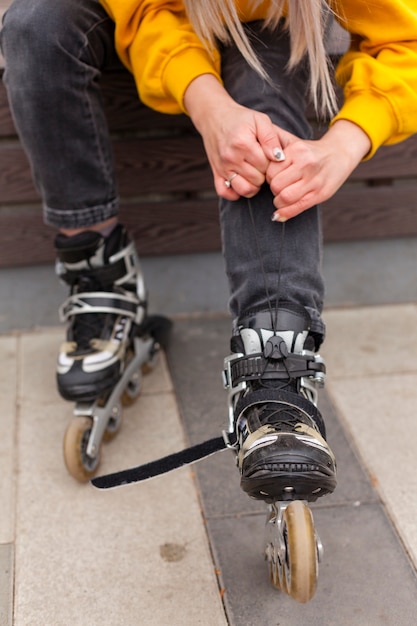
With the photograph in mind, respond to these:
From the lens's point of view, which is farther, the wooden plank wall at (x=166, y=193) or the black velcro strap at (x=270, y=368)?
the wooden plank wall at (x=166, y=193)

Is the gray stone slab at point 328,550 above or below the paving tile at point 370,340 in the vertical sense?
above

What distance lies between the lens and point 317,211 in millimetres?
1320

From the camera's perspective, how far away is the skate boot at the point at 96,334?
1.57 meters

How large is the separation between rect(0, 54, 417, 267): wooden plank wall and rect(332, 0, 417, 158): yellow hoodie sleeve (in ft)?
2.10

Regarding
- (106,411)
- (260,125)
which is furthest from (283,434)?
(106,411)

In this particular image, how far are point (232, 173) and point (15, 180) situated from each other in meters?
0.97

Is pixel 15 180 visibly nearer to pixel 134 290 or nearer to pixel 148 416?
pixel 134 290

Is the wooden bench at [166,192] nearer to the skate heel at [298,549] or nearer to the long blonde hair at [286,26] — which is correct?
the long blonde hair at [286,26]

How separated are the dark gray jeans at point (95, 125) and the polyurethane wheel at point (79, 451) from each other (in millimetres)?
422

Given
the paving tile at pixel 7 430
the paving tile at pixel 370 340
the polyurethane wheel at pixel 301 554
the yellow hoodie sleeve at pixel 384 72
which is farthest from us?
the paving tile at pixel 370 340

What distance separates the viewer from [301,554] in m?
1.03

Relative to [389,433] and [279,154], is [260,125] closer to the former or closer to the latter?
[279,154]

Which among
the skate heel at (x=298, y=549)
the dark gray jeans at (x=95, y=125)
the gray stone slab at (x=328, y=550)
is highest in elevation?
the dark gray jeans at (x=95, y=125)

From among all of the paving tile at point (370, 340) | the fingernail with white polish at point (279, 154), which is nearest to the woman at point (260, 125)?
the fingernail with white polish at point (279, 154)
